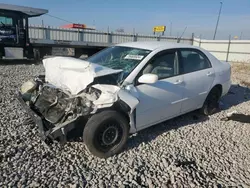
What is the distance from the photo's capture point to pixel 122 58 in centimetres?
376

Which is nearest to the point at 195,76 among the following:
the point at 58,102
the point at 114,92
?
the point at 114,92

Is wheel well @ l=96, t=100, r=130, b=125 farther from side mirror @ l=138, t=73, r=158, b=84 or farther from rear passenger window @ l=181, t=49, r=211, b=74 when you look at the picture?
rear passenger window @ l=181, t=49, r=211, b=74

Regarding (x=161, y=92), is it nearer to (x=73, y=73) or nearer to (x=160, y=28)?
(x=73, y=73)

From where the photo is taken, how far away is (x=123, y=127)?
312 centimetres

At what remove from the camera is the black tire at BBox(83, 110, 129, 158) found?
286cm

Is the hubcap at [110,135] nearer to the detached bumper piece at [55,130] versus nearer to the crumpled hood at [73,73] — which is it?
the detached bumper piece at [55,130]

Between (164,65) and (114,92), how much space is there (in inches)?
51.0

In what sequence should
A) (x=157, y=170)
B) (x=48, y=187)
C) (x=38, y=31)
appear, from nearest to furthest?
(x=48, y=187) → (x=157, y=170) → (x=38, y=31)

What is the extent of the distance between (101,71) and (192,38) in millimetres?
21844

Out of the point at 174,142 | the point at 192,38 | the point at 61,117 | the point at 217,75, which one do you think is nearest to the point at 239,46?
the point at 192,38

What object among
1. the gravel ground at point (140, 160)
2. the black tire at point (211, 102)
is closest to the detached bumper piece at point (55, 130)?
the gravel ground at point (140, 160)

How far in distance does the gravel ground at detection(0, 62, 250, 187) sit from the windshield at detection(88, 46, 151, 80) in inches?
48.0

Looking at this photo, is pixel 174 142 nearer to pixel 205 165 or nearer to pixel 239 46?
pixel 205 165

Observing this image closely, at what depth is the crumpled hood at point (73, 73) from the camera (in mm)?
2990
